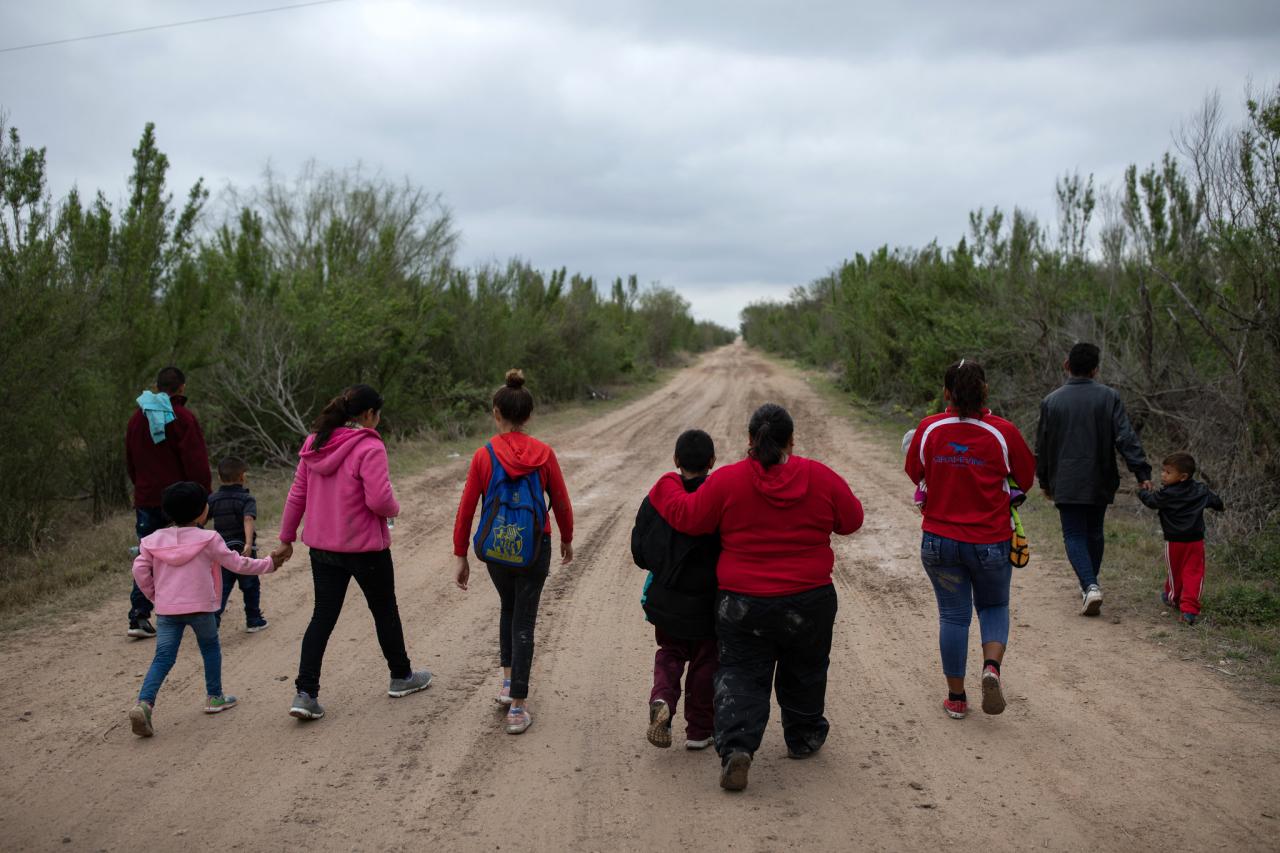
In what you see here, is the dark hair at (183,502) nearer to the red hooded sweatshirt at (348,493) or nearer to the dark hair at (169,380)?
the red hooded sweatshirt at (348,493)

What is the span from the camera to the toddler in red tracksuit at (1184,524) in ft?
20.2

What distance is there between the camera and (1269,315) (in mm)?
7574

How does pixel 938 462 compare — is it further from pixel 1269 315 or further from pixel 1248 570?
pixel 1269 315

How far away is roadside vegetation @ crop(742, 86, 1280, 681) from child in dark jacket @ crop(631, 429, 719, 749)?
3.48m

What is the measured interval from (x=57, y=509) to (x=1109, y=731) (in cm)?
1016

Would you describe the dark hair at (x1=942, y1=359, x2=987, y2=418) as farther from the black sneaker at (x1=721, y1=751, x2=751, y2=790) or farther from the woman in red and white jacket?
the black sneaker at (x1=721, y1=751, x2=751, y2=790)

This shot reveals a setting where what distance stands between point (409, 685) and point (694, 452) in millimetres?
2349

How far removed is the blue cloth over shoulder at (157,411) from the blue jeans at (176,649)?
1.79m

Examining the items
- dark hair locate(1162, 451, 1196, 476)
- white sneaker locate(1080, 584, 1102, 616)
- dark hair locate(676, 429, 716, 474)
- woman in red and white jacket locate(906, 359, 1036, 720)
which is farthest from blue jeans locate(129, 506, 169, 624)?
dark hair locate(1162, 451, 1196, 476)

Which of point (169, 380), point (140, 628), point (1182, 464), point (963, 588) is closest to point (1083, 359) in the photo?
point (1182, 464)

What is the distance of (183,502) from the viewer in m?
4.80

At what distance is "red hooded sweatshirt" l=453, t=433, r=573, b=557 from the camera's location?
4.61 m

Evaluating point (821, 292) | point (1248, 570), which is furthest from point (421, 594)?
point (821, 292)

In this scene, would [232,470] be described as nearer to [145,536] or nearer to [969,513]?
[145,536]
